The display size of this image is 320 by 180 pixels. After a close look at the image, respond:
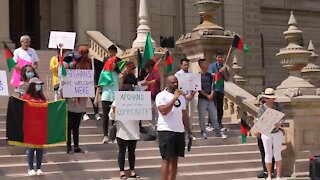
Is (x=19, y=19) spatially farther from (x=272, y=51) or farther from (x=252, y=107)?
(x=272, y=51)

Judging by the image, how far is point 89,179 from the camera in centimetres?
1064

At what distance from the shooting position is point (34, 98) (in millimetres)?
10500

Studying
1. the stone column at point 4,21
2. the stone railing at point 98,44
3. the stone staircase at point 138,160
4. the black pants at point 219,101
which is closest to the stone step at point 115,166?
the stone staircase at point 138,160

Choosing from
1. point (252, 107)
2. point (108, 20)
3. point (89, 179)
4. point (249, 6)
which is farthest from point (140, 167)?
point (249, 6)

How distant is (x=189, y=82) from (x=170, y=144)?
354 centimetres

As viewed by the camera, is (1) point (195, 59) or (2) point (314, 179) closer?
(2) point (314, 179)

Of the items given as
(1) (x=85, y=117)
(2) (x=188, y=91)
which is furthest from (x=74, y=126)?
(2) (x=188, y=91)

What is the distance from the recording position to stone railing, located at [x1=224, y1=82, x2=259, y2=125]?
14445 mm

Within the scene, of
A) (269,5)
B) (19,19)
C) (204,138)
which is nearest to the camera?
(204,138)

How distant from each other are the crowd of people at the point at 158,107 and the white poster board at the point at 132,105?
11cm

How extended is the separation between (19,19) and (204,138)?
14392mm

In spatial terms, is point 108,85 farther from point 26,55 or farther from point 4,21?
point 4,21

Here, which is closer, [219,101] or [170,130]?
[170,130]

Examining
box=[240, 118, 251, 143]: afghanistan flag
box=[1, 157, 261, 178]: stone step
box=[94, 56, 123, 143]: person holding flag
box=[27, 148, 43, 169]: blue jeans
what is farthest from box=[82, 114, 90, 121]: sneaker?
box=[240, 118, 251, 143]: afghanistan flag
